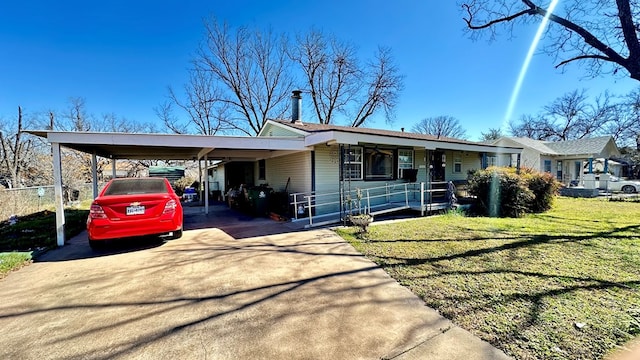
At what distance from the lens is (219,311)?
120 inches

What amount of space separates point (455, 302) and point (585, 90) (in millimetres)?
46301

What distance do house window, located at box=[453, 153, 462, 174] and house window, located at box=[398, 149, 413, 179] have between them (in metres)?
3.54

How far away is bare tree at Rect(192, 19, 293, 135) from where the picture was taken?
22.7m

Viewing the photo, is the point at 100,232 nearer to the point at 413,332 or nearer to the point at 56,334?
the point at 56,334

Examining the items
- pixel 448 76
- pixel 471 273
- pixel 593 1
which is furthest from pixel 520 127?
pixel 471 273

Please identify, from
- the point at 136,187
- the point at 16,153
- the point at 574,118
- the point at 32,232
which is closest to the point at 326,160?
the point at 136,187

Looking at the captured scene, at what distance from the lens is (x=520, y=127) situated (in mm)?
41625

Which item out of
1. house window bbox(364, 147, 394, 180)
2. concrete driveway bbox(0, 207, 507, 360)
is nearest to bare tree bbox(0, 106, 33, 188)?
concrete driveway bbox(0, 207, 507, 360)

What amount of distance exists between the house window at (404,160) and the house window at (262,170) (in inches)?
266

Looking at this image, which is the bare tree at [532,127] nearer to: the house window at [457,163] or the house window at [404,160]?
the house window at [457,163]

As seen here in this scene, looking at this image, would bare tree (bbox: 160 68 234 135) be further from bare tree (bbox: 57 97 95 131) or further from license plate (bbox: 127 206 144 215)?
license plate (bbox: 127 206 144 215)

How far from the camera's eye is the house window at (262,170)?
45.7 feet

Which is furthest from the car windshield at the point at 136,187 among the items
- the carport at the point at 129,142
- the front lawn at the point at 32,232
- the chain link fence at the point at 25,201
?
the chain link fence at the point at 25,201

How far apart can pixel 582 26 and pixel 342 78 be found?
18396 mm
